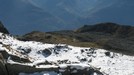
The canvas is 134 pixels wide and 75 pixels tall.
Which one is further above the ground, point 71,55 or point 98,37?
point 98,37

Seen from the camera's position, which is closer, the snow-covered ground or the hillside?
the snow-covered ground

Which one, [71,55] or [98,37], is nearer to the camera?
[71,55]

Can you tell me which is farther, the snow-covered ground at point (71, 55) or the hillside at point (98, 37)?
the hillside at point (98, 37)

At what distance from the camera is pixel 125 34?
106312 mm

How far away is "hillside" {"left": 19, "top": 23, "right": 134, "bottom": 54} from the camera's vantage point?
73.1 m

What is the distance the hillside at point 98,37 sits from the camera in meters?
73.1

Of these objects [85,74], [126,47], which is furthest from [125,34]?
[85,74]

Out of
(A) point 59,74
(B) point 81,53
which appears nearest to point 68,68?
(A) point 59,74

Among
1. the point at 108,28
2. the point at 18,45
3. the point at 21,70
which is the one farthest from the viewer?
the point at 108,28

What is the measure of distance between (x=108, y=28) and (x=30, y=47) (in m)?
67.7

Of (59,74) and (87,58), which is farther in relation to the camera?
(87,58)

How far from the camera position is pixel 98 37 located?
307 feet

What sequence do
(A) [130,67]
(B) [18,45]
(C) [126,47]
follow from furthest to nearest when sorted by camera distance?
(C) [126,47] < (B) [18,45] < (A) [130,67]

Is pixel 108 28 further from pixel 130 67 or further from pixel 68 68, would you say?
pixel 68 68
